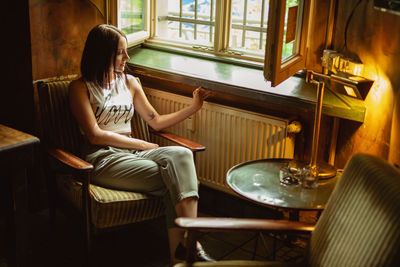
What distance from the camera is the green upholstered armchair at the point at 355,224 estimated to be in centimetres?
139

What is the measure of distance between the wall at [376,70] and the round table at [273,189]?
0.28 metres

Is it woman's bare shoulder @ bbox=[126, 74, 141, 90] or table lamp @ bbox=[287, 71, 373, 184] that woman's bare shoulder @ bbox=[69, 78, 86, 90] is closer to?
woman's bare shoulder @ bbox=[126, 74, 141, 90]

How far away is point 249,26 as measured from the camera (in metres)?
3.07

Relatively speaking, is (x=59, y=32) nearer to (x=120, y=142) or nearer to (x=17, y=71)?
(x=17, y=71)

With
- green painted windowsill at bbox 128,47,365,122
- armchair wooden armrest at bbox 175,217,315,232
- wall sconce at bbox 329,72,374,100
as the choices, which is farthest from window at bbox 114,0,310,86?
armchair wooden armrest at bbox 175,217,315,232

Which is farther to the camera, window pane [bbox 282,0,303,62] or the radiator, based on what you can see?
the radiator

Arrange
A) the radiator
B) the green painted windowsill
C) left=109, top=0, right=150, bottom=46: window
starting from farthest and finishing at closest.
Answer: left=109, top=0, right=150, bottom=46: window < the radiator < the green painted windowsill

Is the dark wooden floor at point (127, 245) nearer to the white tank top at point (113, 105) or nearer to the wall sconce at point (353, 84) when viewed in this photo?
the white tank top at point (113, 105)

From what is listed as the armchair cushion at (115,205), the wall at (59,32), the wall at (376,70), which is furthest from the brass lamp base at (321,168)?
the wall at (59,32)

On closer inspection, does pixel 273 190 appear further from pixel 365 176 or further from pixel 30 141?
pixel 30 141

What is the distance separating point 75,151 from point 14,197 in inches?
21.7

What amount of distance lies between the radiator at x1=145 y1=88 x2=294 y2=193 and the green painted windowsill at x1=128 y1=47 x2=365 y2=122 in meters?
0.12

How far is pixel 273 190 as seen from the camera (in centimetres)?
209

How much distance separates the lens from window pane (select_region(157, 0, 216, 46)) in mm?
3230
